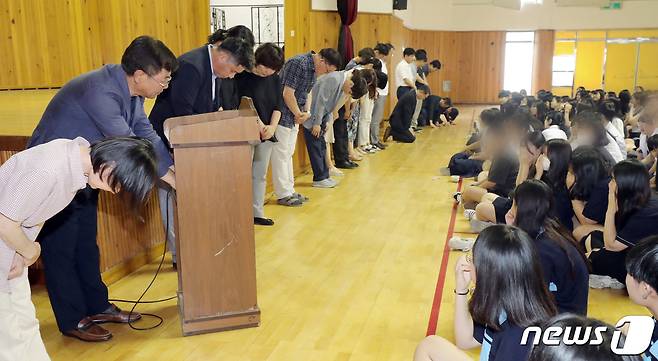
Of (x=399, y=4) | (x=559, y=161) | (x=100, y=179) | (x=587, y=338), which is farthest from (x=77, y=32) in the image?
(x=587, y=338)

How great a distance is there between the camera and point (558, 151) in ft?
12.4

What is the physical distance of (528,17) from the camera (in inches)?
617

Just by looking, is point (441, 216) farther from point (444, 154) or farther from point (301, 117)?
point (444, 154)

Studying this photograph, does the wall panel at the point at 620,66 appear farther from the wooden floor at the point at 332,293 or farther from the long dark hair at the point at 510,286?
the long dark hair at the point at 510,286

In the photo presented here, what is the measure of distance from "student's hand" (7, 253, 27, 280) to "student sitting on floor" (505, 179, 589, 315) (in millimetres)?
1836

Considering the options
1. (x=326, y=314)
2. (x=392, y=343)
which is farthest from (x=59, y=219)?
(x=392, y=343)

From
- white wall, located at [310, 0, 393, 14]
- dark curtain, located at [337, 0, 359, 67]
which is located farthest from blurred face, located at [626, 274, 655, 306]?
white wall, located at [310, 0, 393, 14]

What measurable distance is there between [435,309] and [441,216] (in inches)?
75.6

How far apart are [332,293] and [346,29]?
19.6 feet

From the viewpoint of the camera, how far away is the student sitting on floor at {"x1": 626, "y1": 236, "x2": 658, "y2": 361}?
176 cm

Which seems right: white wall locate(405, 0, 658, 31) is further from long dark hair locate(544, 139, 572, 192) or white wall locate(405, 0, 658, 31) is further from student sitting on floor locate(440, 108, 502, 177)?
long dark hair locate(544, 139, 572, 192)

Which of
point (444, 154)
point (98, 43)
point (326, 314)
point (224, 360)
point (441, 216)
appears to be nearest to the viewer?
point (224, 360)

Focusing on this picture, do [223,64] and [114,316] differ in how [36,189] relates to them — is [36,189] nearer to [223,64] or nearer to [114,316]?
[114,316]

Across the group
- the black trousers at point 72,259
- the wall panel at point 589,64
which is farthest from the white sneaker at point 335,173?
the wall panel at point 589,64
